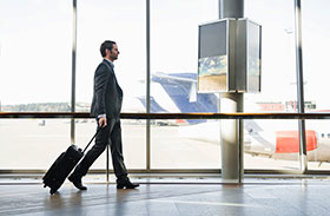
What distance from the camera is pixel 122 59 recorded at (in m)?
5.82

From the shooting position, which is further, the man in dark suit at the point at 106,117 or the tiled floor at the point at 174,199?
the man in dark suit at the point at 106,117

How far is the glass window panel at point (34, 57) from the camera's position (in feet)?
18.9

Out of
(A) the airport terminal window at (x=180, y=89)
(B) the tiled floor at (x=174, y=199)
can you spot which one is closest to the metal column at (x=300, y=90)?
(A) the airport terminal window at (x=180, y=89)

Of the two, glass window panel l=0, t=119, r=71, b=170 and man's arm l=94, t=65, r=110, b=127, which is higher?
man's arm l=94, t=65, r=110, b=127

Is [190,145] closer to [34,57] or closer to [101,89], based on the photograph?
[101,89]

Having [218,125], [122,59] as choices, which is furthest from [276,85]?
[122,59]

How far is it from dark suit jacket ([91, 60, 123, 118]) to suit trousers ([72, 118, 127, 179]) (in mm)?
118

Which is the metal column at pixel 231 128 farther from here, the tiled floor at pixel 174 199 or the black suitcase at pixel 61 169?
the black suitcase at pixel 61 169

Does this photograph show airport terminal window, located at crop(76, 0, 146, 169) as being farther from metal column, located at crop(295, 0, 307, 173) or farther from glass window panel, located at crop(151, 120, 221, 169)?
metal column, located at crop(295, 0, 307, 173)

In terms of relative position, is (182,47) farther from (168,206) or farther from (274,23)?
(168,206)

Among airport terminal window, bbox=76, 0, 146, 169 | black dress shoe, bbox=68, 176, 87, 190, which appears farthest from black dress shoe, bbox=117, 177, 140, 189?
airport terminal window, bbox=76, 0, 146, 169

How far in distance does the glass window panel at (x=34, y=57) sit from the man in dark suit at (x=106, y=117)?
6.80ft

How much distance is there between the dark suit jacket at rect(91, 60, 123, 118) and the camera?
3701 millimetres

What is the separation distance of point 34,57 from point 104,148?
8.80ft
